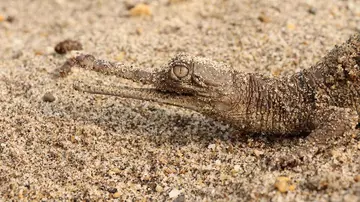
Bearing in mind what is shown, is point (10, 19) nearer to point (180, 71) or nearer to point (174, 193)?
point (180, 71)

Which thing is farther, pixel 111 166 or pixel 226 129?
pixel 226 129

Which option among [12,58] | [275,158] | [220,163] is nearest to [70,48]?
[12,58]

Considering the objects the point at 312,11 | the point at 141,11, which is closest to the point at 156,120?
the point at 141,11

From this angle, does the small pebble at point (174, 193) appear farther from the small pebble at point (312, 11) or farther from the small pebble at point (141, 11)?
the small pebble at point (312, 11)

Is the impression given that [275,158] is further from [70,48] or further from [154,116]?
[70,48]

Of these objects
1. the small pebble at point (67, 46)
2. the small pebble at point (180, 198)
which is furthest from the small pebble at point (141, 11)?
the small pebble at point (180, 198)
